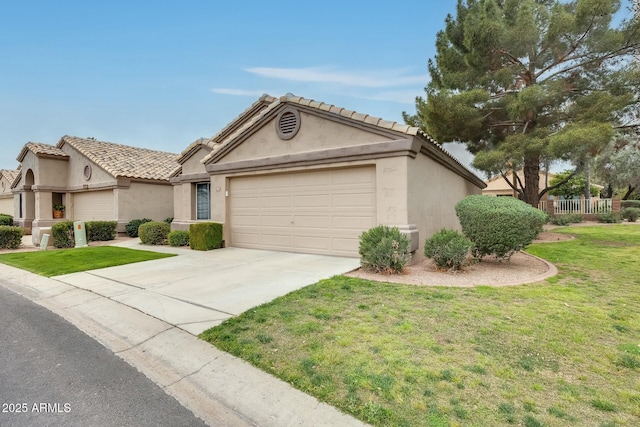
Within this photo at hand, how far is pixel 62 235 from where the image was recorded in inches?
561

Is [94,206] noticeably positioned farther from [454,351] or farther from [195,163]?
[454,351]

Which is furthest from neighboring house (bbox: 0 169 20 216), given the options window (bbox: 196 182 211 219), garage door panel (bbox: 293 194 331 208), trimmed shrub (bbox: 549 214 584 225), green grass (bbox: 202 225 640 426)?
trimmed shrub (bbox: 549 214 584 225)

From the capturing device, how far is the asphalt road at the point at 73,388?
267cm

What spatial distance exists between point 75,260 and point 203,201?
227 inches

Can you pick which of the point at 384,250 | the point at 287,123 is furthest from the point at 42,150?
the point at 384,250

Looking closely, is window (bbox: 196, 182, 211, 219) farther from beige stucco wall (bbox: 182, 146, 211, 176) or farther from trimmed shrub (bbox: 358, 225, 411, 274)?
trimmed shrub (bbox: 358, 225, 411, 274)

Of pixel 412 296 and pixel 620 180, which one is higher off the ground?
pixel 620 180

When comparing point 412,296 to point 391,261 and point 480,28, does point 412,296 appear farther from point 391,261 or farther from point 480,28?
point 480,28

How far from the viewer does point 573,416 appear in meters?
2.48

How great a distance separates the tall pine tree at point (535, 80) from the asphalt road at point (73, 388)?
53.6ft

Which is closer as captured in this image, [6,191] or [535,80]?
[535,80]

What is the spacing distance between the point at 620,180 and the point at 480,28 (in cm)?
2731

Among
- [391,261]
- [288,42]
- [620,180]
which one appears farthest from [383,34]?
[620,180]

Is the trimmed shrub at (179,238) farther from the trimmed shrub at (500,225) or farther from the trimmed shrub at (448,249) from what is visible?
the trimmed shrub at (500,225)
